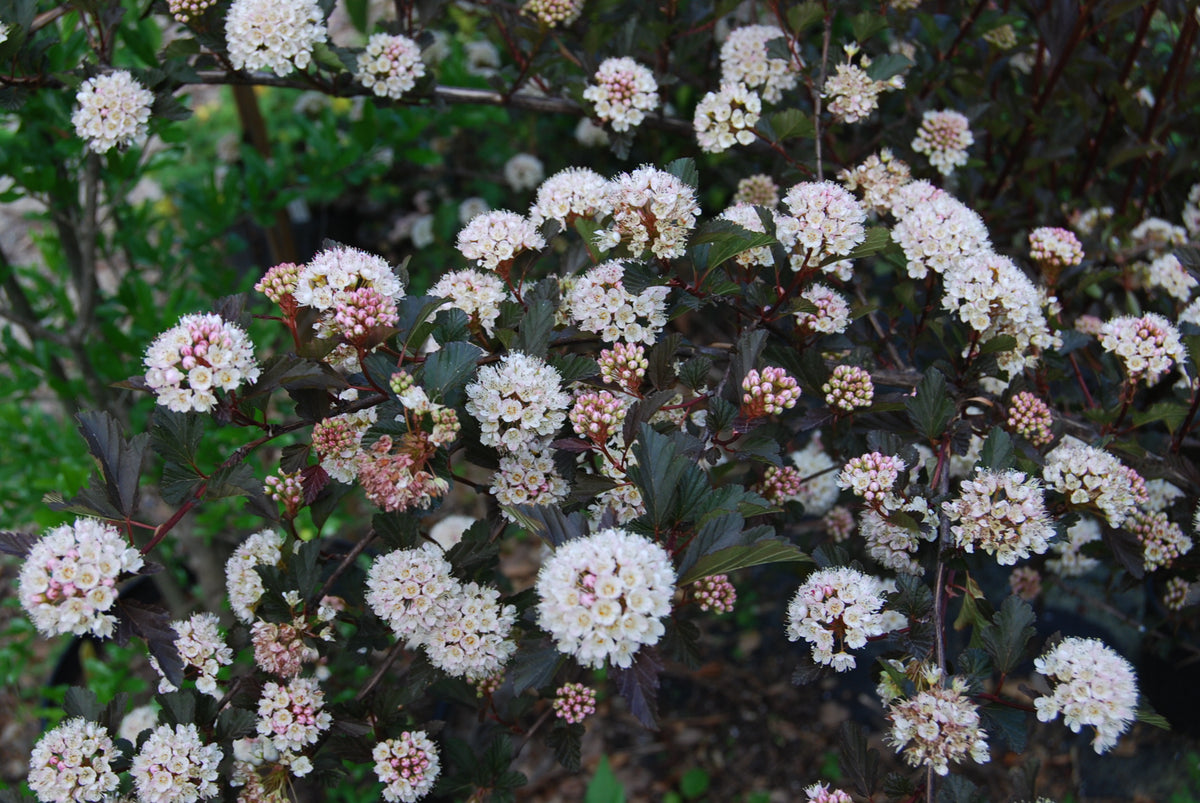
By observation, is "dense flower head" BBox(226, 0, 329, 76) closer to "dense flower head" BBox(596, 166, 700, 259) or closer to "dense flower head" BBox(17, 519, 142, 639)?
Answer: "dense flower head" BBox(596, 166, 700, 259)

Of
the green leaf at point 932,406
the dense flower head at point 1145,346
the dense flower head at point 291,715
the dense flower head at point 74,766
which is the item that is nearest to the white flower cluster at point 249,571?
the dense flower head at point 291,715

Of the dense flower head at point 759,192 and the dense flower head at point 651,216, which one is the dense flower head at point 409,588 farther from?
the dense flower head at point 759,192

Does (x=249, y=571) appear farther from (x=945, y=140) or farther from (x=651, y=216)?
(x=945, y=140)

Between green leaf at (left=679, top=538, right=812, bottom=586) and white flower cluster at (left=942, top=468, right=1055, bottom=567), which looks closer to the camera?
green leaf at (left=679, top=538, right=812, bottom=586)

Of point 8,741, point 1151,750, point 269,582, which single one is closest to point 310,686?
point 269,582

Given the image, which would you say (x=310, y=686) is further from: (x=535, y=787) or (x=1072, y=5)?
(x=1072, y=5)

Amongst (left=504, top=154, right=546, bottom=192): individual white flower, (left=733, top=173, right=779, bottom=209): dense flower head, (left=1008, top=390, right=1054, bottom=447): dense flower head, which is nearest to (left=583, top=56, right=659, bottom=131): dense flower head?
(left=733, top=173, right=779, bottom=209): dense flower head
